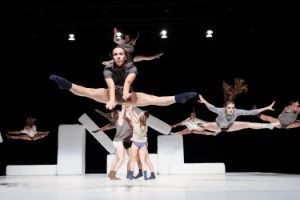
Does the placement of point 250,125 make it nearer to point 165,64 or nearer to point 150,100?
point 165,64

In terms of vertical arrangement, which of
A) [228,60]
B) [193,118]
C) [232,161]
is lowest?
[232,161]

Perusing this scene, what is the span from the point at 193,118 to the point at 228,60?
179cm

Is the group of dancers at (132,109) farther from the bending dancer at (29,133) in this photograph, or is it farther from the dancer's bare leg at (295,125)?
the bending dancer at (29,133)

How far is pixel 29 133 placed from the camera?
10.5m

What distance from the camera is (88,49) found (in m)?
10.3

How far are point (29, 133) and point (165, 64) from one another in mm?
4164

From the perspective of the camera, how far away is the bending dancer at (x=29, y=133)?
34.4ft

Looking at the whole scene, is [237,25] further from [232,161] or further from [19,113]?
[19,113]

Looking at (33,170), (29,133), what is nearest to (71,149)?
(33,170)

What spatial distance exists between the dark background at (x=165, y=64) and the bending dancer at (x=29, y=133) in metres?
0.38

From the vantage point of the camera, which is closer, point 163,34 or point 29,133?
point 163,34

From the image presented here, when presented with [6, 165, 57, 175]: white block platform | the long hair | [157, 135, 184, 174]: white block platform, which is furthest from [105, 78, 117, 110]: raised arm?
[6, 165, 57, 175]: white block platform

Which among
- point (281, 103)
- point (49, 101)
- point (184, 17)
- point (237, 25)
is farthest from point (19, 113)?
point (281, 103)

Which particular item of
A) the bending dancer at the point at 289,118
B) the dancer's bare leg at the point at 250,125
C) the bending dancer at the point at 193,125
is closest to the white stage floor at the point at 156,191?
the bending dancer at the point at 289,118
